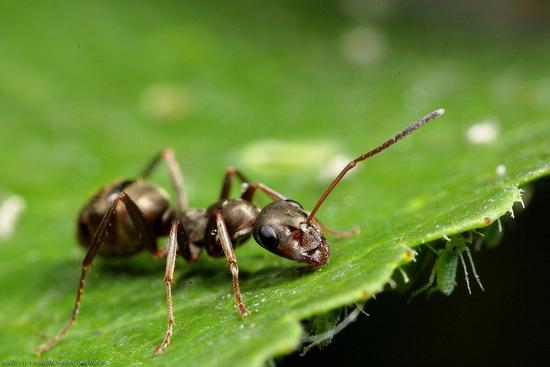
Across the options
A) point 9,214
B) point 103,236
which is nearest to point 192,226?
point 103,236

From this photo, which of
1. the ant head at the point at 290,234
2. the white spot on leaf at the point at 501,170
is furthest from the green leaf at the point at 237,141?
the ant head at the point at 290,234

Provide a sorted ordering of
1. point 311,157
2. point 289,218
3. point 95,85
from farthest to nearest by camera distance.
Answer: point 95,85 → point 311,157 → point 289,218

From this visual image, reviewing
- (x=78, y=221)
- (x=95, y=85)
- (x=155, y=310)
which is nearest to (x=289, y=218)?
(x=155, y=310)

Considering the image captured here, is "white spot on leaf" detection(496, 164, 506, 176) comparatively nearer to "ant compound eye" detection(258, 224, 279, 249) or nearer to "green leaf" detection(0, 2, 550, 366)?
"green leaf" detection(0, 2, 550, 366)

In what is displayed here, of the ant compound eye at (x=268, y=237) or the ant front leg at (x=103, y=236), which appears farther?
the ant front leg at (x=103, y=236)

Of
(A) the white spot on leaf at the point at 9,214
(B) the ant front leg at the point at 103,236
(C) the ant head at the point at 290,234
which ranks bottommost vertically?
(C) the ant head at the point at 290,234

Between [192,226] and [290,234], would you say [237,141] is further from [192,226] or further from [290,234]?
[290,234]

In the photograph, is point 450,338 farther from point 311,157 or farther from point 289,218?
point 311,157

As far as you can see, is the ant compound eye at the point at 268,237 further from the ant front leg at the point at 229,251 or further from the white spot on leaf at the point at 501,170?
the white spot on leaf at the point at 501,170
